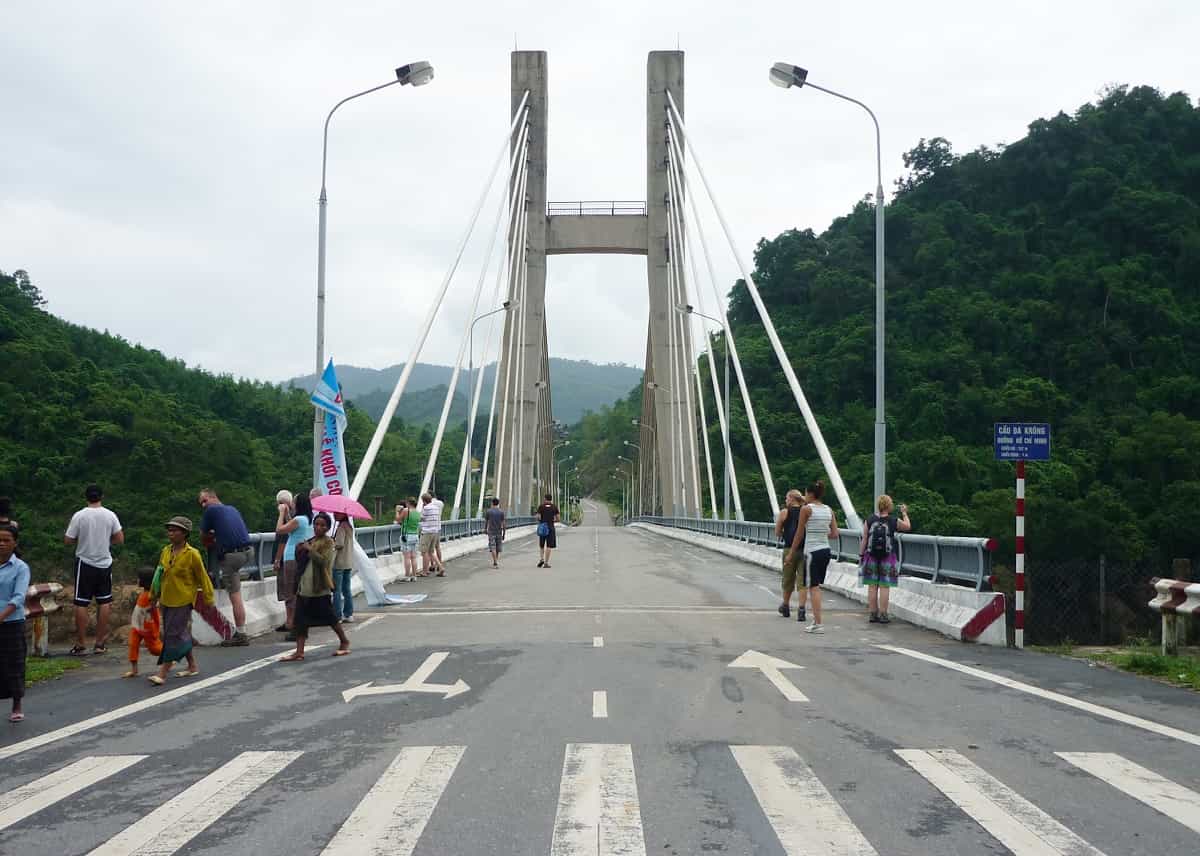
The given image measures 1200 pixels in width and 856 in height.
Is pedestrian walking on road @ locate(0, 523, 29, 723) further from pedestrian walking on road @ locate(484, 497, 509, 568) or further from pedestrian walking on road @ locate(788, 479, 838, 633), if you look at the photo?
pedestrian walking on road @ locate(484, 497, 509, 568)

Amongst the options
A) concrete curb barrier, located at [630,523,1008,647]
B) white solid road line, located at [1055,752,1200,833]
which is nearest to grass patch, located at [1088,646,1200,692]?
concrete curb barrier, located at [630,523,1008,647]

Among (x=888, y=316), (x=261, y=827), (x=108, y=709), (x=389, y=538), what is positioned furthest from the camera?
(x=888, y=316)

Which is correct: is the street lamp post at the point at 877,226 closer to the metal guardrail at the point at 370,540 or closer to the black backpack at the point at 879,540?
the black backpack at the point at 879,540

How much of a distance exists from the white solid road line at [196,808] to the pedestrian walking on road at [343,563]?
23.5 feet

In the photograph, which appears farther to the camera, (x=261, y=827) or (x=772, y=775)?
(x=772, y=775)

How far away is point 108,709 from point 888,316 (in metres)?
66.0

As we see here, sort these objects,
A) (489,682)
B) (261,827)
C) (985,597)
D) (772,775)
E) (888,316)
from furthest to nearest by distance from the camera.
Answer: (888,316) < (985,597) < (489,682) < (772,775) < (261,827)

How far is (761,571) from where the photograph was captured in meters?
27.6

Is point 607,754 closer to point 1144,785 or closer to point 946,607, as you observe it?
point 1144,785

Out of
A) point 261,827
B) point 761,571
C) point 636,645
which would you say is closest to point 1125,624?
point 761,571

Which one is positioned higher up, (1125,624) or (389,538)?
(389,538)

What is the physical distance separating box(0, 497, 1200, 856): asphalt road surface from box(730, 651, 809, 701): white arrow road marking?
56 mm

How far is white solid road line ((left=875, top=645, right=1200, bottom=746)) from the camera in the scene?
7.99m

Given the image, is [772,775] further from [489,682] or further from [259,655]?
[259,655]
